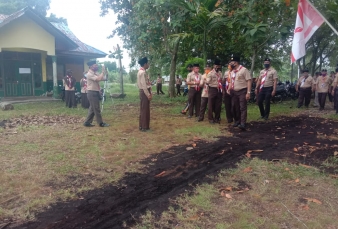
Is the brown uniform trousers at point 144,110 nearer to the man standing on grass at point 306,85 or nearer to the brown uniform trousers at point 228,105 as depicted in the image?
the brown uniform trousers at point 228,105

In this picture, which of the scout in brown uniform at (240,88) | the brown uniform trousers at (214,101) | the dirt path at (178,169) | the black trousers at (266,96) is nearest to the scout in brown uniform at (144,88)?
the dirt path at (178,169)

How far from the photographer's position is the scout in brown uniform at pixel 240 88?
7.19 metres

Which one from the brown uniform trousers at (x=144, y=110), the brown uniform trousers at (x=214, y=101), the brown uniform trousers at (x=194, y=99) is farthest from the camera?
the brown uniform trousers at (x=194, y=99)

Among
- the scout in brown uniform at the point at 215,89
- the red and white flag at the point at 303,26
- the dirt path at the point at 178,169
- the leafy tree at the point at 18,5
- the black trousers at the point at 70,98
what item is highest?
the leafy tree at the point at 18,5

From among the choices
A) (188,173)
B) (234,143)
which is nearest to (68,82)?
(234,143)

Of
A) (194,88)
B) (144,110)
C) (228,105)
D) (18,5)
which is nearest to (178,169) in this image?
(144,110)

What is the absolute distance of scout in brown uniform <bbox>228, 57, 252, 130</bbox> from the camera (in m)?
7.19

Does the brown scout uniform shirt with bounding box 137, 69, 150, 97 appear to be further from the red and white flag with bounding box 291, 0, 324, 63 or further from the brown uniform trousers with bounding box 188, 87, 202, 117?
the red and white flag with bounding box 291, 0, 324, 63

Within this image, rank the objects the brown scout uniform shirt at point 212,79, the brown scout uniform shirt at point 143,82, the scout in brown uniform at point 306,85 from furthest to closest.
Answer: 1. the scout in brown uniform at point 306,85
2. the brown scout uniform shirt at point 212,79
3. the brown scout uniform shirt at point 143,82

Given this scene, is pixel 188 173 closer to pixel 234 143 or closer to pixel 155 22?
pixel 234 143

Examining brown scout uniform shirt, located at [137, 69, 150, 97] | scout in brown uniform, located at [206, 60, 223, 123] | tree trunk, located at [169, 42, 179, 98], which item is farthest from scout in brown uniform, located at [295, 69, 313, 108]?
brown scout uniform shirt, located at [137, 69, 150, 97]

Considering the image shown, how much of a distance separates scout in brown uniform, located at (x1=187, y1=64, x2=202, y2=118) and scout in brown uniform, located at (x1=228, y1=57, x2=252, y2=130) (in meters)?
1.67

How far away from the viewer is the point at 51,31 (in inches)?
615

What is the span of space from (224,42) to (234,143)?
9.06m
